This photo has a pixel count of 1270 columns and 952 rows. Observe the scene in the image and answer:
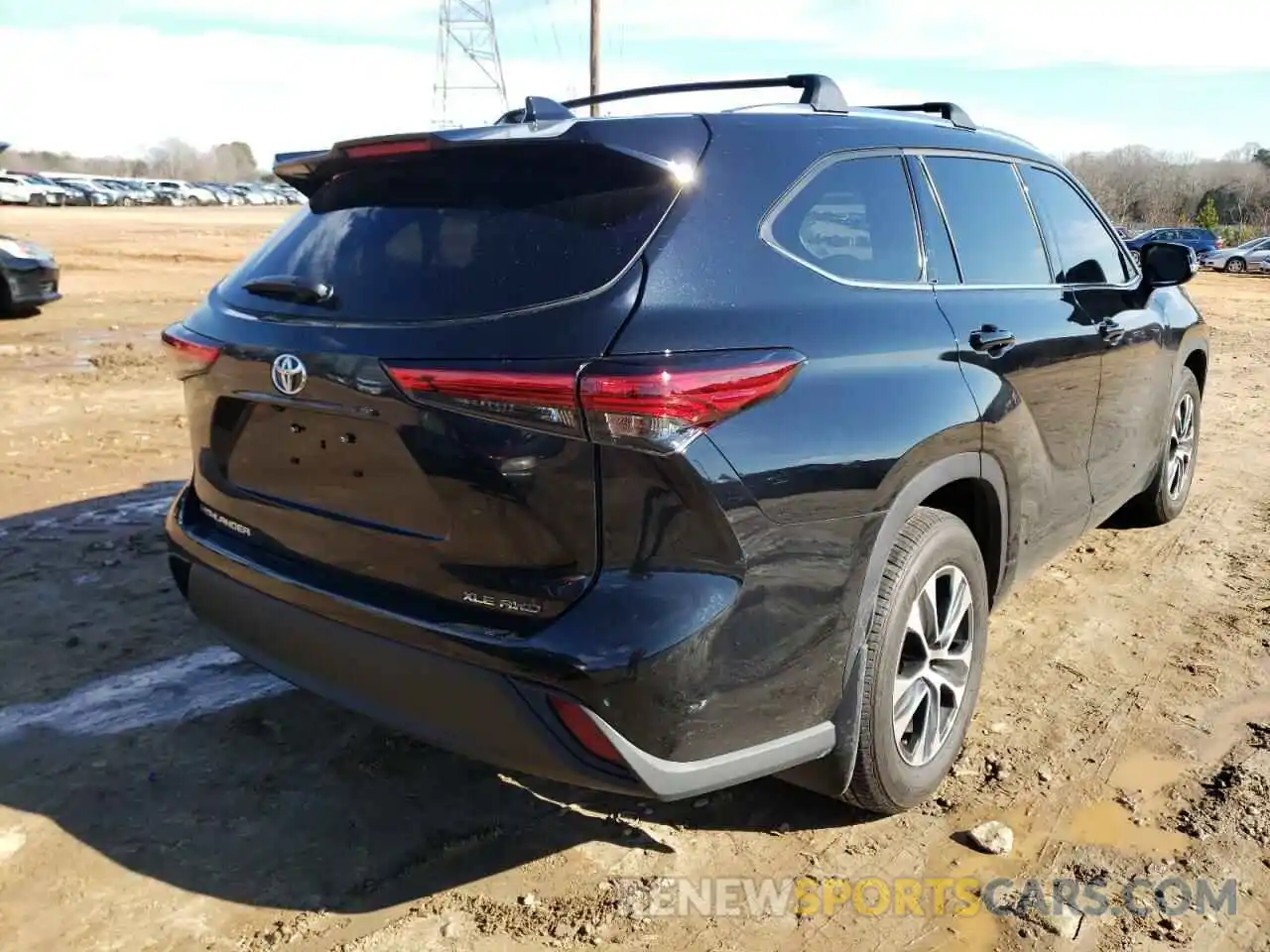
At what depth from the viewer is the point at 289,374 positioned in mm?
2539

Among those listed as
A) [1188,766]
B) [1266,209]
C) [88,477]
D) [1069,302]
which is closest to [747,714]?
[1188,766]

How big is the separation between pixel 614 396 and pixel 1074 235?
2855 millimetres

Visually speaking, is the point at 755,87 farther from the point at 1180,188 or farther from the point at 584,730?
the point at 1180,188

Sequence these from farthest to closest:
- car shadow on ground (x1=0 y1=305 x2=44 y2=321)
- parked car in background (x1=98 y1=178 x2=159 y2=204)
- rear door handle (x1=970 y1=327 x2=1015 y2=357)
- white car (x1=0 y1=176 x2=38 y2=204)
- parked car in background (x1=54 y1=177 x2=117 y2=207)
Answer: parked car in background (x1=98 y1=178 x2=159 y2=204)
parked car in background (x1=54 y1=177 x2=117 y2=207)
white car (x1=0 y1=176 x2=38 y2=204)
car shadow on ground (x1=0 y1=305 x2=44 y2=321)
rear door handle (x1=970 y1=327 x2=1015 y2=357)

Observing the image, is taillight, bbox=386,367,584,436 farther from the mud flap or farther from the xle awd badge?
the mud flap

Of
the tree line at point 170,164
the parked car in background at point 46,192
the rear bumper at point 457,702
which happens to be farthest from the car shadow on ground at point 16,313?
the tree line at point 170,164

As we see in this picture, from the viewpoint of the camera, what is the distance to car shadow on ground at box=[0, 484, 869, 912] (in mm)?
2773

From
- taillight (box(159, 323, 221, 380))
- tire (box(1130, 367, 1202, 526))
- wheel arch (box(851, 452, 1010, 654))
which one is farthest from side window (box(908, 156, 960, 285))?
tire (box(1130, 367, 1202, 526))

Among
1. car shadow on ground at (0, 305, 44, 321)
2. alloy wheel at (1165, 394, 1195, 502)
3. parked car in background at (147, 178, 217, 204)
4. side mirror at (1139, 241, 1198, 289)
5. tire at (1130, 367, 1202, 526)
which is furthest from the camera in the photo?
parked car in background at (147, 178, 217, 204)

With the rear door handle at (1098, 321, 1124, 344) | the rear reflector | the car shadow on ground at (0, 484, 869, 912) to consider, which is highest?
the rear door handle at (1098, 321, 1124, 344)

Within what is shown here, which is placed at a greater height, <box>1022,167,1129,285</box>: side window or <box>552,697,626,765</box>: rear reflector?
<box>1022,167,1129,285</box>: side window

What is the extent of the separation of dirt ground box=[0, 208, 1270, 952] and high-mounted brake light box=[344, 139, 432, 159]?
5.82ft

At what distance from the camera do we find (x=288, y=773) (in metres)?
3.17

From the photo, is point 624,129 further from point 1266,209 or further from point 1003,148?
point 1266,209
